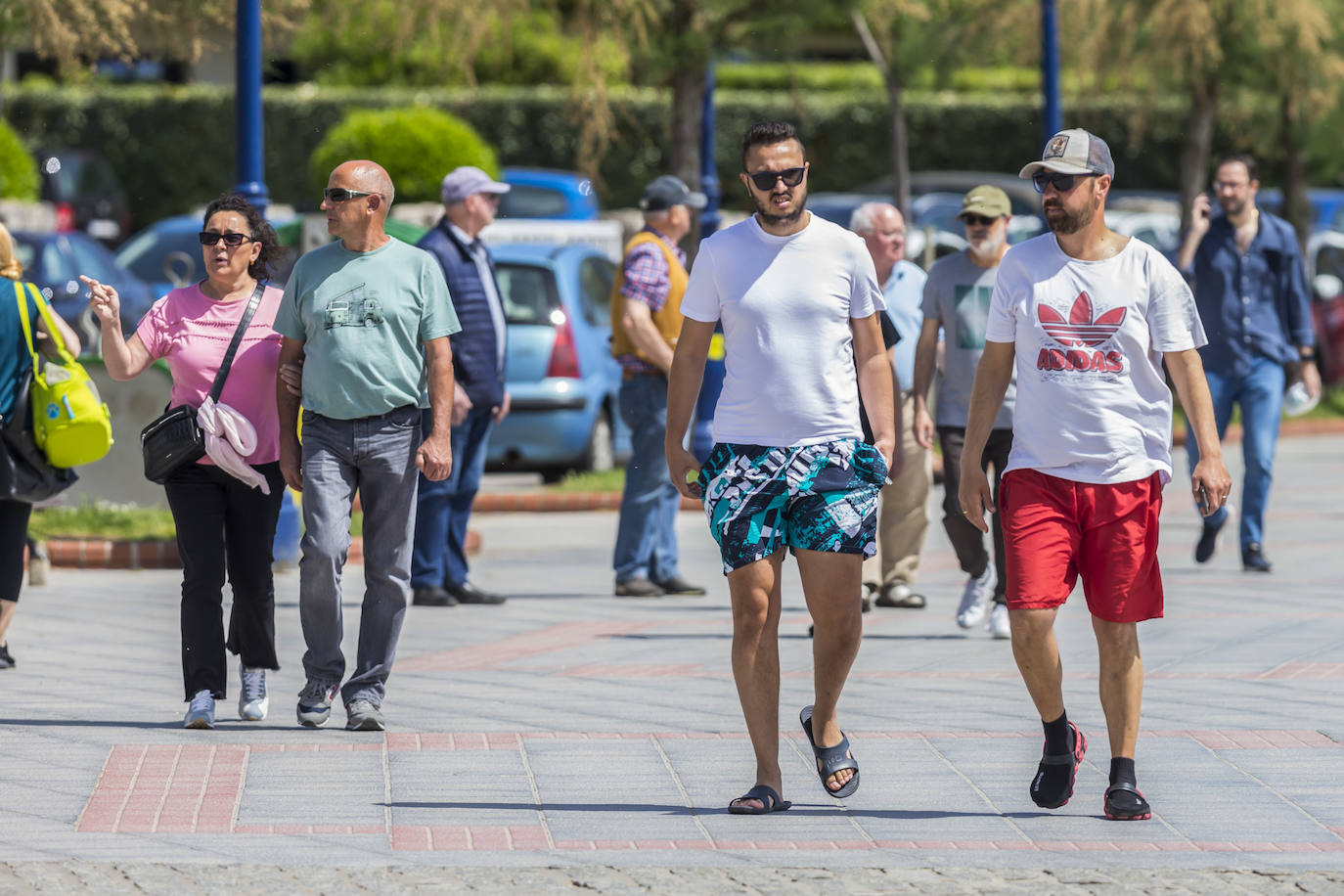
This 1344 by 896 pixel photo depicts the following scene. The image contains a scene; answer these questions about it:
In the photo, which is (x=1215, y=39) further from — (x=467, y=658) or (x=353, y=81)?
(x=353, y=81)

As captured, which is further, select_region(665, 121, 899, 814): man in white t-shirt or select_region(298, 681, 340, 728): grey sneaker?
select_region(298, 681, 340, 728): grey sneaker

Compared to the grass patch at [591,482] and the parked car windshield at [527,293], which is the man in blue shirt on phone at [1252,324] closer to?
the grass patch at [591,482]

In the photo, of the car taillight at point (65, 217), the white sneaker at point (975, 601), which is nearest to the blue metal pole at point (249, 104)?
the white sneaker at point (975, 601)

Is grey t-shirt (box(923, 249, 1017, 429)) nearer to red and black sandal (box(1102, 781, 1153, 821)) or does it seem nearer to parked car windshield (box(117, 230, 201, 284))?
red and black sandal (box(1102, 781, 1153, 821))

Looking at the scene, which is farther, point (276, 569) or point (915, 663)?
point (276, 569)

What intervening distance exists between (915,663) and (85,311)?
11399 mm

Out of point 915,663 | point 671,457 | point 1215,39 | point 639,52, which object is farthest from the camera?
point 1215,39

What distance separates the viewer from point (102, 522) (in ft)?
41.0

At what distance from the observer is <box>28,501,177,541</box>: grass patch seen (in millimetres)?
12070

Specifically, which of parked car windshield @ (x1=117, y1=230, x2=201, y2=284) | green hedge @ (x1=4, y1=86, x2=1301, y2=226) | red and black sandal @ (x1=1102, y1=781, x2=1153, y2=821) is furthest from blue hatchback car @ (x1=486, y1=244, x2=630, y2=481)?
green hedge @ (x1=4, y1=86, x2=1301, y2=226)

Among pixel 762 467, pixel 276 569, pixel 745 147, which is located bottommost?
pixel 276 569

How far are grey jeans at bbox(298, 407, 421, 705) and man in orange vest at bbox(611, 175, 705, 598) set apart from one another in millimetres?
2865

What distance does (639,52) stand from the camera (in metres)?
17.8

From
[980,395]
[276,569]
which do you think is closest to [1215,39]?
[276,569]
